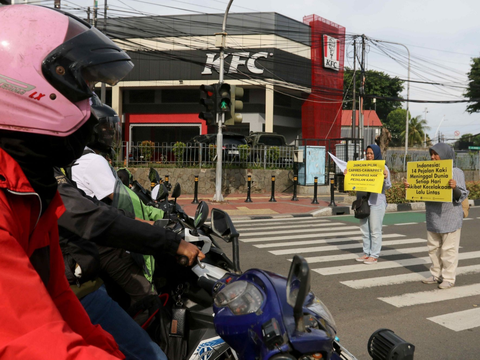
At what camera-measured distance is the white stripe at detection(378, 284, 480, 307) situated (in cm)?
521

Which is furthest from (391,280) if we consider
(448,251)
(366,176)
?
(366,176)

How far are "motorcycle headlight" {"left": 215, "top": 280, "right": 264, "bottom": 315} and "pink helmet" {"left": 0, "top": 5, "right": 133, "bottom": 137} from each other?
76 cm

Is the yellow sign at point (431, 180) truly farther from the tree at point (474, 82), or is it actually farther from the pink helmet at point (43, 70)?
the tree at point (474, 82)

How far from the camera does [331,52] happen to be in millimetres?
32062

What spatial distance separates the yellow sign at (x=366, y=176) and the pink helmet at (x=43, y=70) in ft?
19.8

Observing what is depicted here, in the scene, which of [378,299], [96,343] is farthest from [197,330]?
[378,299]

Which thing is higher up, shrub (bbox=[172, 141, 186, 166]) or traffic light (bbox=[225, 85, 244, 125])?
traffic light (bbox=[225, 85, 244, 125])

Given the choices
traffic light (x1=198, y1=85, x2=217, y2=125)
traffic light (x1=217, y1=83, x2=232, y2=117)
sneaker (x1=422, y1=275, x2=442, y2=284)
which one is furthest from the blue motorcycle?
traffic light (x1=198, y1=85, x2=217, y2=125)

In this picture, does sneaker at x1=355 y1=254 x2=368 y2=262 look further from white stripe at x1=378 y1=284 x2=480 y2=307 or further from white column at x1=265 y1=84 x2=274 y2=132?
white column at x1=265 y1=84 x2=274 y2=132

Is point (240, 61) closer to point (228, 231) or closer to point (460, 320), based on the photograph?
point (460, 320)

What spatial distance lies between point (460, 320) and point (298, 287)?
4.03m

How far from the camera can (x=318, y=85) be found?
32.0 meters

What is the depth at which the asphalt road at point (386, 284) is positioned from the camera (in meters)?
4.19

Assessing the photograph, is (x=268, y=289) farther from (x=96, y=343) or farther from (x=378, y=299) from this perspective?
(x=378, y=299)
